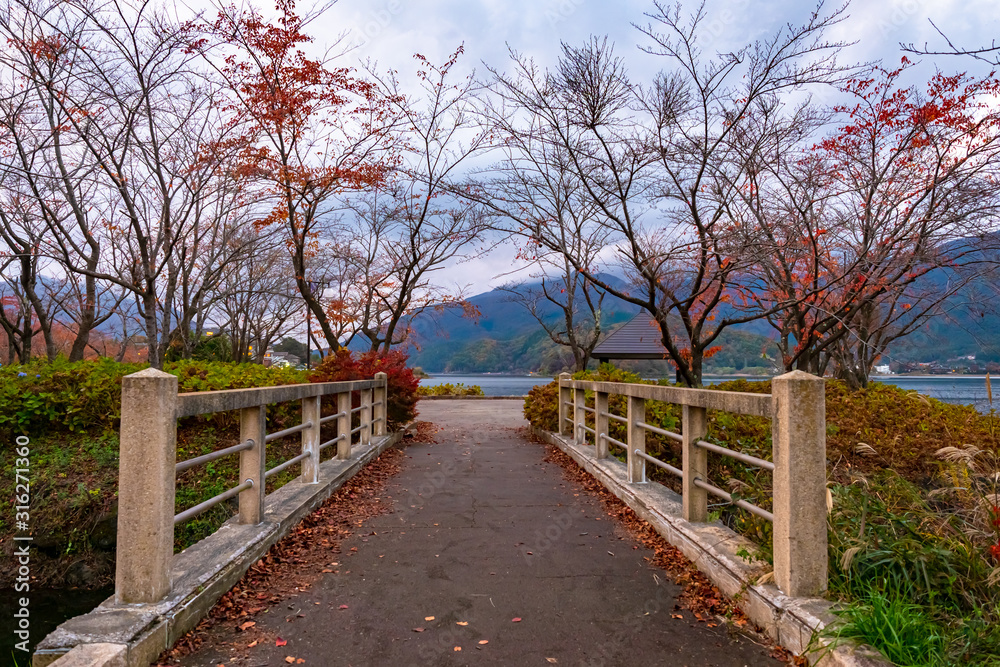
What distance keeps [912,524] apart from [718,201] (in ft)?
23.6

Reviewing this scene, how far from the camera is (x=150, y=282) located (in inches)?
456

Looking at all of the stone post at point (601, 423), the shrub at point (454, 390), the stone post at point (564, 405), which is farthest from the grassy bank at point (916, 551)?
the shrub at point (454, 390)

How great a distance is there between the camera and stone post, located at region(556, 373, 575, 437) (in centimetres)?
1052

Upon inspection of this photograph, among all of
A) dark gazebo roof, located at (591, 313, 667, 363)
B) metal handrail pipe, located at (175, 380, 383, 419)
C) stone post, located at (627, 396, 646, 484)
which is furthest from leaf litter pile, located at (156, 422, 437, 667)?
dark gazebo roof, located at (591, 313, 667, 363)

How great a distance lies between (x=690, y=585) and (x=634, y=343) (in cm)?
1761

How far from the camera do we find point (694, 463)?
173 inches

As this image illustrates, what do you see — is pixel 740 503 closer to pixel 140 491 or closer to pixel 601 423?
pixel 140 491

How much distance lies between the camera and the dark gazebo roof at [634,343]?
66.0ft

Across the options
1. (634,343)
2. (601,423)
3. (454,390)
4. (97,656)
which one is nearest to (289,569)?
(97,656)

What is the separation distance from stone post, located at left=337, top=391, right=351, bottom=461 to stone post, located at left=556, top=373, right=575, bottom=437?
4273 mm

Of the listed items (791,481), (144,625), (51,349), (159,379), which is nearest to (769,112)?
(791,481)

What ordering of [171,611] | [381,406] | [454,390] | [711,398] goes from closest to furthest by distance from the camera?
[171,611] < [711,398] < [381,406] < [454,390]

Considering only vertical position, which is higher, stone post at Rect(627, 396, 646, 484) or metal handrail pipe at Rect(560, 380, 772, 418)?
metal handrail pipe at Rect(560, 380, 772, 418)

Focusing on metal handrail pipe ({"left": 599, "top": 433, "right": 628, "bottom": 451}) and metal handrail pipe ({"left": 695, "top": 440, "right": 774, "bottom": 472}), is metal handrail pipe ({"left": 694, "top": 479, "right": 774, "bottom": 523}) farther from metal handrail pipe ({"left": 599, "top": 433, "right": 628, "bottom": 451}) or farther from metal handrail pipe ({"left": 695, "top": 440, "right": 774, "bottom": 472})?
metal handrail pipe ({"left": 599, "top": 433, "right": 628, "bottom": 451})
